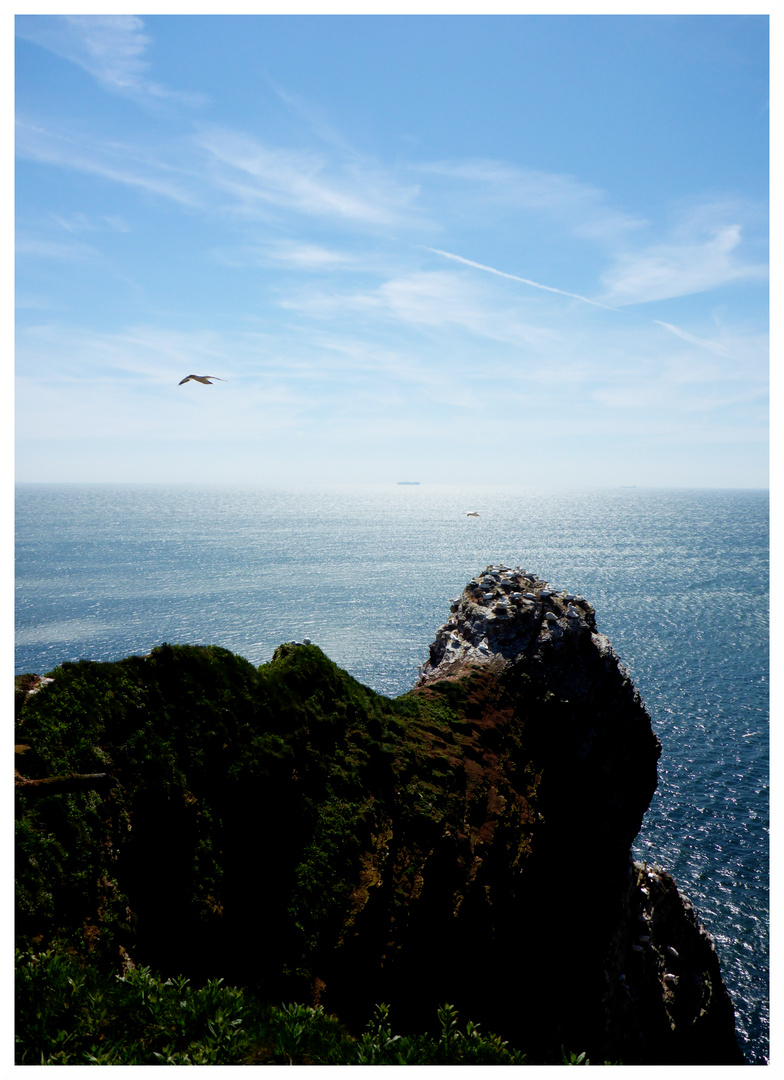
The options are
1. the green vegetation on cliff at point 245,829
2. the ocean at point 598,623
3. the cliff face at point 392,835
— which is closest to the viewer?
the green vegetation on cliff at point 245,829

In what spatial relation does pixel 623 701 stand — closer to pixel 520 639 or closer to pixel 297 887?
pixel 520 639

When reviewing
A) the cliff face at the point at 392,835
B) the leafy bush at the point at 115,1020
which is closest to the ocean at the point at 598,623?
the cliff face at the point at 392,835

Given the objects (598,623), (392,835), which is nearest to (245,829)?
(392,835)

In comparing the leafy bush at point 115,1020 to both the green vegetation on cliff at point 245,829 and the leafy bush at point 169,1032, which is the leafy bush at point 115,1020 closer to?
the leafy bush at point 169,1032

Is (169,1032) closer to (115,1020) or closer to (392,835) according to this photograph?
(115,1020)

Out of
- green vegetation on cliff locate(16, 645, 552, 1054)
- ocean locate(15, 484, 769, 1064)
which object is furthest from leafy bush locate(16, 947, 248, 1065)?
ocean locate(15, 484, 769, 1064)

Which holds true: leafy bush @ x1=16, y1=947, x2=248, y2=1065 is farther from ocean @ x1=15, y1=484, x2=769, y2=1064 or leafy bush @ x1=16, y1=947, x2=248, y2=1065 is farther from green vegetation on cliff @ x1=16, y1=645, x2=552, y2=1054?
ocean @ x1=15, y1=484, x2=769, y2=1064
